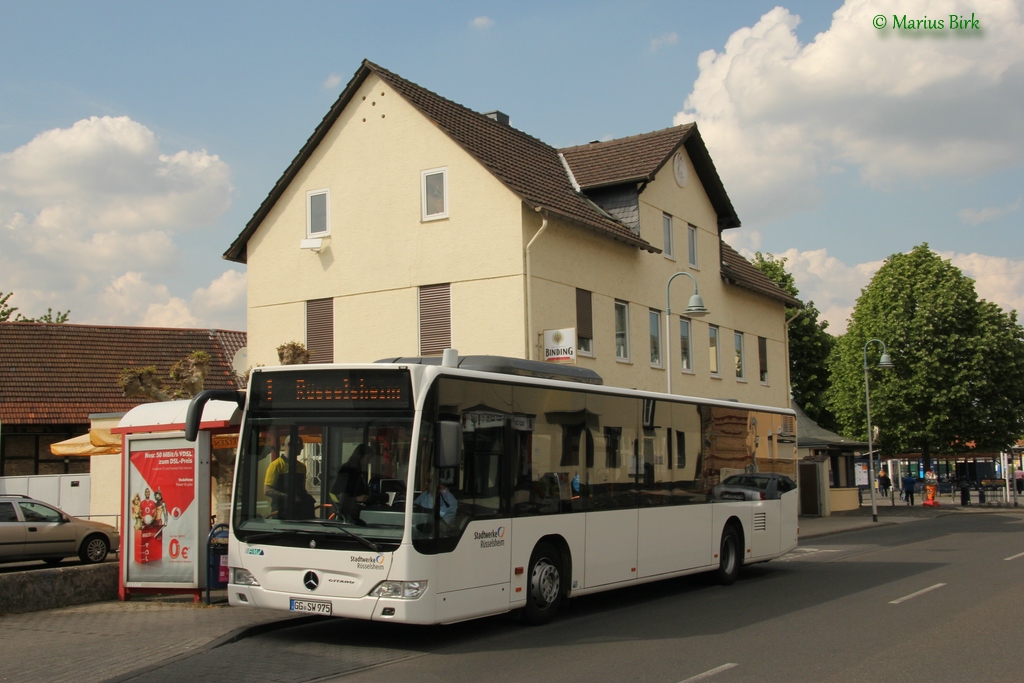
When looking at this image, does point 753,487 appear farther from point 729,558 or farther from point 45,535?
point 45,535

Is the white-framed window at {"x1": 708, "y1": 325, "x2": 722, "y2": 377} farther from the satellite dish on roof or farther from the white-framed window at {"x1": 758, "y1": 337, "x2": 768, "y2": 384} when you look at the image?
the satellite dish on roof

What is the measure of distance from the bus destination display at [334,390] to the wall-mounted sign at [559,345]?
1419 centimetres

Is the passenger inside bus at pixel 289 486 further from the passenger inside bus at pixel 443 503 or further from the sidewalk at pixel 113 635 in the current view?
the sidewalk at pixel 113 635

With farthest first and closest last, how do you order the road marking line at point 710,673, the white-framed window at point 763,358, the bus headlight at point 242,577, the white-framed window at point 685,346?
the white-framed window at point 763,358
the white-framed window at point 685,346
the bus headlight at point 242,577
the road marking line at point 710,673

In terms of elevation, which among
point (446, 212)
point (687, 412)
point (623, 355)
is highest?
point (446, 212)

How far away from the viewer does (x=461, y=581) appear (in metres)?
10.2

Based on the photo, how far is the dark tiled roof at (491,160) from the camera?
2592 centimetres

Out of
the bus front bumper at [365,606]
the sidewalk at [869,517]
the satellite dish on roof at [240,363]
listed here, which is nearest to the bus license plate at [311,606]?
the bus front bumper at [365,606]

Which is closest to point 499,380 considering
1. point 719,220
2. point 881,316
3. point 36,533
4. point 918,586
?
point 918,586

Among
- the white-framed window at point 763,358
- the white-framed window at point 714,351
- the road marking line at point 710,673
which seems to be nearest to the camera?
the road marking line at point 710,673

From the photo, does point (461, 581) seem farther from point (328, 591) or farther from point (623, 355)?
point (623, 355)

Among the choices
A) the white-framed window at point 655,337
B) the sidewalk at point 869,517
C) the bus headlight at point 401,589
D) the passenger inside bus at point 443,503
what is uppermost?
the white-framed window at point 655,337

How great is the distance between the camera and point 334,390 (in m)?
10.4

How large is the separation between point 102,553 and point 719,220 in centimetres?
2225
